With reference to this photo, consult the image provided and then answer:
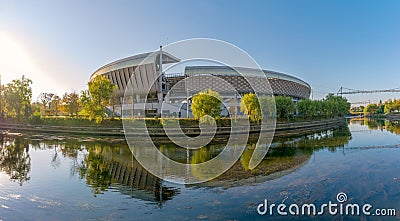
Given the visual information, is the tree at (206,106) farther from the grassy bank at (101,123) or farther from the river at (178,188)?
the river at (178,188)

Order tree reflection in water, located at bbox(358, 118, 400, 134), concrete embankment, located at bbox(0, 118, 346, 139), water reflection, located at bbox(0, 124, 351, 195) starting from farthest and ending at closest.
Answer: tree reflection in water, located at bbox(358, 118, 400, 134) < concrete embankment, located at bbox(0, 118, 346, 139) < water reflection, located at bbox(0, 124, 351, 195)

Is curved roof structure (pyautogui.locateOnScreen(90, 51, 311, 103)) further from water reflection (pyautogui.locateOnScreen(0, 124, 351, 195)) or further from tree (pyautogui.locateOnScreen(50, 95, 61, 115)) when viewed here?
water reflection (pyautogui.locateOnScreen(0, 124, 351, 195))

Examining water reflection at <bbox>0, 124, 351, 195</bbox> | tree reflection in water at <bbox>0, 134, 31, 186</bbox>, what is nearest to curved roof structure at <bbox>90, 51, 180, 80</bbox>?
water reflection at <bbox>0, 124, 351, 195</bbox>

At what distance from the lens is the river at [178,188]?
6.61 metres

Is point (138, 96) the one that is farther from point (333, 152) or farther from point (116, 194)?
point (116, 194)

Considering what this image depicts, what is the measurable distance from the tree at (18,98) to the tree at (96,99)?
10848 millimetres

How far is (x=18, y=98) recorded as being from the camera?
33.2 meters

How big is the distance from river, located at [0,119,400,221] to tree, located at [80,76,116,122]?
12759 millimetres

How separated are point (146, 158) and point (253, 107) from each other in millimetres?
16666

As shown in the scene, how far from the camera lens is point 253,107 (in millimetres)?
28016

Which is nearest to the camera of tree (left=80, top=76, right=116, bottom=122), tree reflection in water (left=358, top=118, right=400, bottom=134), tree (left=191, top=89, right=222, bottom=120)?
tree (left=191, top=89, right=222, bottom=120)

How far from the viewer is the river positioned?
260 inches

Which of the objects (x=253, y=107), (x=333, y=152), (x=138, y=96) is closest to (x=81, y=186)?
(x=333, y=152)

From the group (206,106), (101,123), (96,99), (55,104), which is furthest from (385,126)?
(55,104)
